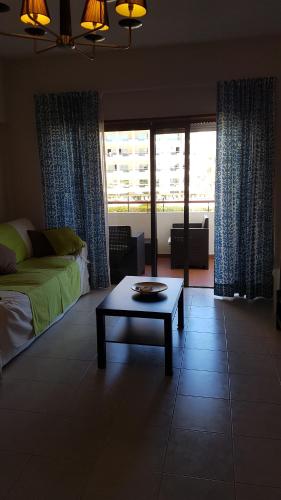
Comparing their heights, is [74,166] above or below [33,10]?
below

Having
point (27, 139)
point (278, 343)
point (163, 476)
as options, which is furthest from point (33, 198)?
point (163, 476)

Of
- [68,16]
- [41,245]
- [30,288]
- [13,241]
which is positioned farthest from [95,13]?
[41,245]

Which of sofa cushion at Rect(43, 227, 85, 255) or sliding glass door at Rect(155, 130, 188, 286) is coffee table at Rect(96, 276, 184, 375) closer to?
sofa cushion at Rect(43, 227, 85, 255)

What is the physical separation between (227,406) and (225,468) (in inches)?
20.0

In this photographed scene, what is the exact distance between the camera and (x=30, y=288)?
3.10m

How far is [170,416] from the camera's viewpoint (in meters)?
2.22

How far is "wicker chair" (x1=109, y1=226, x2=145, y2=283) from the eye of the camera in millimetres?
4777

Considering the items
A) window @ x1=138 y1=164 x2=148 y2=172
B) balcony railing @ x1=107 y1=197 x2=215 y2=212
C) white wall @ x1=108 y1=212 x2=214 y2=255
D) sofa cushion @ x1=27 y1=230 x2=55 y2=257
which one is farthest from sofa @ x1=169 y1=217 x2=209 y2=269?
sofa cushion @ x1=27 y1=230 x2=55 y2=257

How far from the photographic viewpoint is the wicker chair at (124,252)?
4.78 m

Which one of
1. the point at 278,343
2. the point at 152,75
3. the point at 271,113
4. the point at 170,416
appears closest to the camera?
the point at 170,416

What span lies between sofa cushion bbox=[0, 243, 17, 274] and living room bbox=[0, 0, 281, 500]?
0.73 m

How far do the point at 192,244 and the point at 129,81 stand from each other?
7.12 feet

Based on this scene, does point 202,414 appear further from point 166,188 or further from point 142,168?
point 142,168

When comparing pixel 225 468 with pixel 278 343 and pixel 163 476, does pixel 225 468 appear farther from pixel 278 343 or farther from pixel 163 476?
→ pixel 278 343
